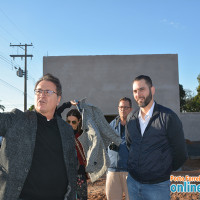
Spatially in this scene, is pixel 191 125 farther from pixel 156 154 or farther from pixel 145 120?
pixel 156 154

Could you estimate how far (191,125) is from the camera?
16.7 meters

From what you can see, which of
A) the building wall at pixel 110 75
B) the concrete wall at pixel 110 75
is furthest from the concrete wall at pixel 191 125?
A: the building wall at pixel 110 75

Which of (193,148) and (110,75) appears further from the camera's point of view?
(193,148)

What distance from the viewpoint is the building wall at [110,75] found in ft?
45.9

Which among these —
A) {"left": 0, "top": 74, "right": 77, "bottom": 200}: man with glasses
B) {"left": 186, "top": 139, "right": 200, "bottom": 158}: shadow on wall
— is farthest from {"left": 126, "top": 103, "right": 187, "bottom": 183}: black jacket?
{"left": 186, "top": 139, "right": 200, "bottom": 158}: shadow on wall

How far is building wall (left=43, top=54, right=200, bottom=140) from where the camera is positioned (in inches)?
551

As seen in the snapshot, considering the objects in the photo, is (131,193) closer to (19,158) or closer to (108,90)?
(19,158)

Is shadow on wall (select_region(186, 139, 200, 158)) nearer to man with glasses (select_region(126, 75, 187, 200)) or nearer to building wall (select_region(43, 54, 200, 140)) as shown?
building wall (select_region(43, 54, 200, 140))

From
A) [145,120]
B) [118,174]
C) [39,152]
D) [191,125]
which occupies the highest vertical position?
[145,120]

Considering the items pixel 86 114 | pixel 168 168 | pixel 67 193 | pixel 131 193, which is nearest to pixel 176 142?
pixel 168 168

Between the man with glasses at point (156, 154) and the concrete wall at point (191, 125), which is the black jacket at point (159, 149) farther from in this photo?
the concrete wall at point (191, 125)

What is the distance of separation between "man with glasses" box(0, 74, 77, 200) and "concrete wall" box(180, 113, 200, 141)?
15.2m

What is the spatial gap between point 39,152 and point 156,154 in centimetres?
147

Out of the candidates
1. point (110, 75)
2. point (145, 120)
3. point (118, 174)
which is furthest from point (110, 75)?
point (145, 120)
